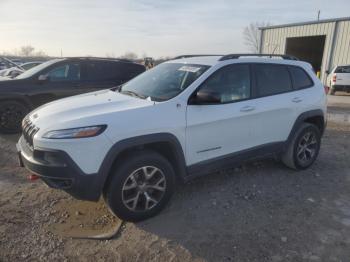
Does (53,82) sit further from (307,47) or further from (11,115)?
(307,47)

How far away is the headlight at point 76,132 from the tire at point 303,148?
3077 mm

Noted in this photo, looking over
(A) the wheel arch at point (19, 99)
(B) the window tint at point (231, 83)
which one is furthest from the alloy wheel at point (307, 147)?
(A) the wheel arch at point (19, 99)

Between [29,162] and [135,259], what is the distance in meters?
1.39

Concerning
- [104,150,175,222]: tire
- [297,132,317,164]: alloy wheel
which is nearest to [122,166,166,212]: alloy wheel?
[104,150,175,222]: tire

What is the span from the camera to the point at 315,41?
26047 mm

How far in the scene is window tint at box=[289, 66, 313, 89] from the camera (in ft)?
15.4

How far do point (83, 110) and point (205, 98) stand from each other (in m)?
1.31

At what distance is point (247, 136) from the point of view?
13.3 ft

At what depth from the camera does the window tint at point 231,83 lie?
3760mm

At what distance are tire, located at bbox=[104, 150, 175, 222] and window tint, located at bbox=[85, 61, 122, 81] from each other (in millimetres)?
4850

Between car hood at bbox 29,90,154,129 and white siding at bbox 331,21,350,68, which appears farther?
white siding at bbox 331,21,350,68

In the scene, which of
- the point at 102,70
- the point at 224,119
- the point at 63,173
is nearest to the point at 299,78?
the point at 224,119

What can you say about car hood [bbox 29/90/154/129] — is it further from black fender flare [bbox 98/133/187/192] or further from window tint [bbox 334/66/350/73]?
window tint [bbox 334/66/350/73]

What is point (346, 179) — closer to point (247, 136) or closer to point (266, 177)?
point (266, 177)
